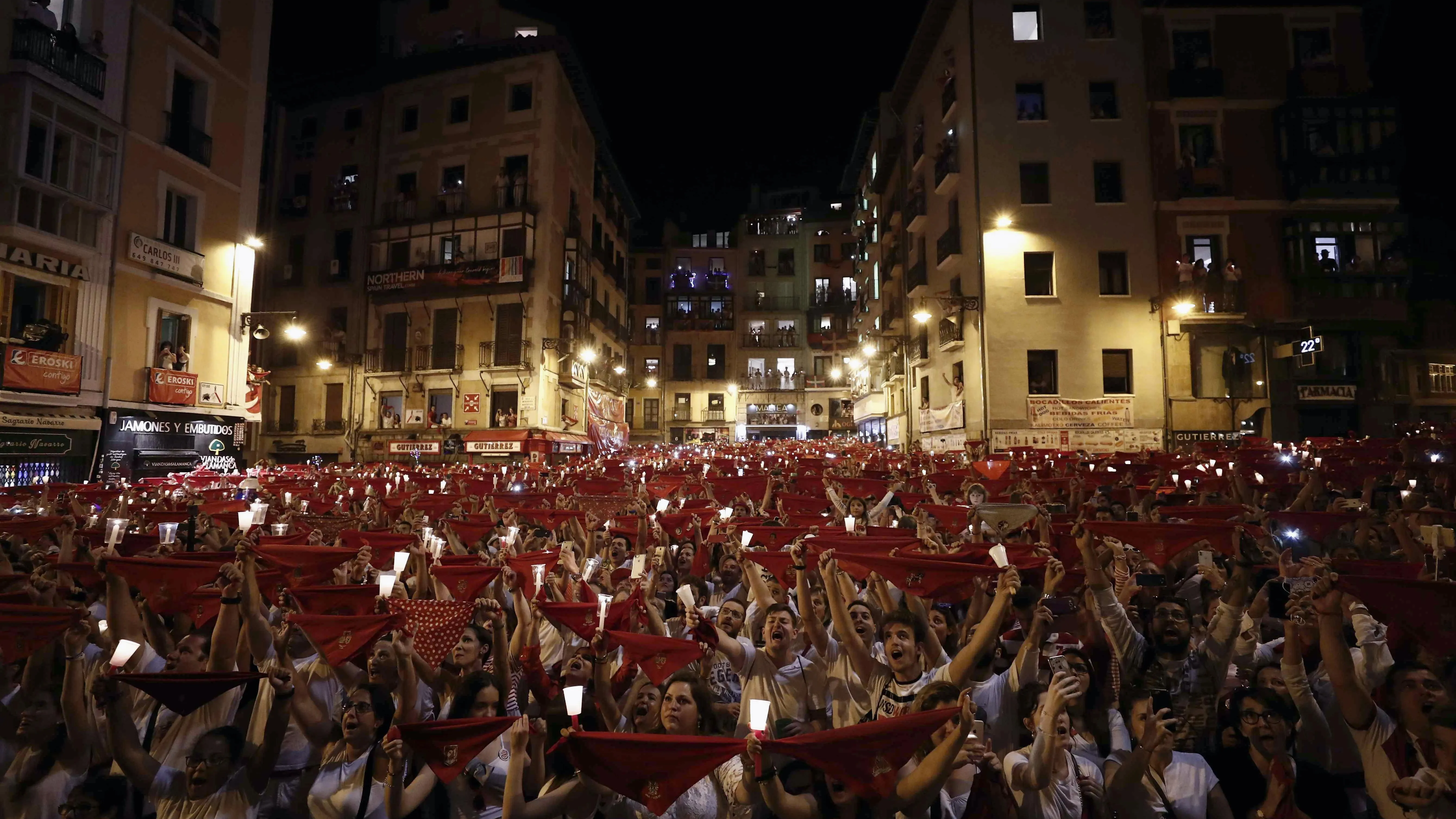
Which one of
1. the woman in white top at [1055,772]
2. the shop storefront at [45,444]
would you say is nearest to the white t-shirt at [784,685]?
the woman in white top at [1055,772]

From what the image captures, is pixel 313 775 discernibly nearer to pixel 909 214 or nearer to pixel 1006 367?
pixel 1006 367

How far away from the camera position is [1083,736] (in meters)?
4.23

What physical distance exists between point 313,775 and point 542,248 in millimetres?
32835

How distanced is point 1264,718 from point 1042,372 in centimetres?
2390

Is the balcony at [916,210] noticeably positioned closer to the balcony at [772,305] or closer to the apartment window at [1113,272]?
the apartment window at [1113,272]

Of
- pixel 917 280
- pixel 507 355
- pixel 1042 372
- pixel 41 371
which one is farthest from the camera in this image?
pixel 507 355

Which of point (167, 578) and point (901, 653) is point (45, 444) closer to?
point (167, 578)

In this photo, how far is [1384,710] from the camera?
13.1 ft

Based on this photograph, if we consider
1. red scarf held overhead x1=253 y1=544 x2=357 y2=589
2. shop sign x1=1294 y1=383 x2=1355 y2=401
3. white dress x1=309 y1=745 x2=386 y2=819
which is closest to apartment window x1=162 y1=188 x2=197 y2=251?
red scarf held overhead x1=253 y1=544 x2=357 y2=589

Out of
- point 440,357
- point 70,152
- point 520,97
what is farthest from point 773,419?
point 70,152

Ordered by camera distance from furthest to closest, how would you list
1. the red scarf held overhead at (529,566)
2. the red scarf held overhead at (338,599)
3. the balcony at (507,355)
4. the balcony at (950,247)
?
the balcony at (507,355) < the balcony at (950,247) < the red scarf held overhead at (529,566) < the red scarf held overhead at (338,599)

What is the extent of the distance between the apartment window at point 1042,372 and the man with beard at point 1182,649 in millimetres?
22067

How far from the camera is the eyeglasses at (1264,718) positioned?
147 inches

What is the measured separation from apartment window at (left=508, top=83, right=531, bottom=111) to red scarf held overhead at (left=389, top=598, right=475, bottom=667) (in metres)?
35.5
